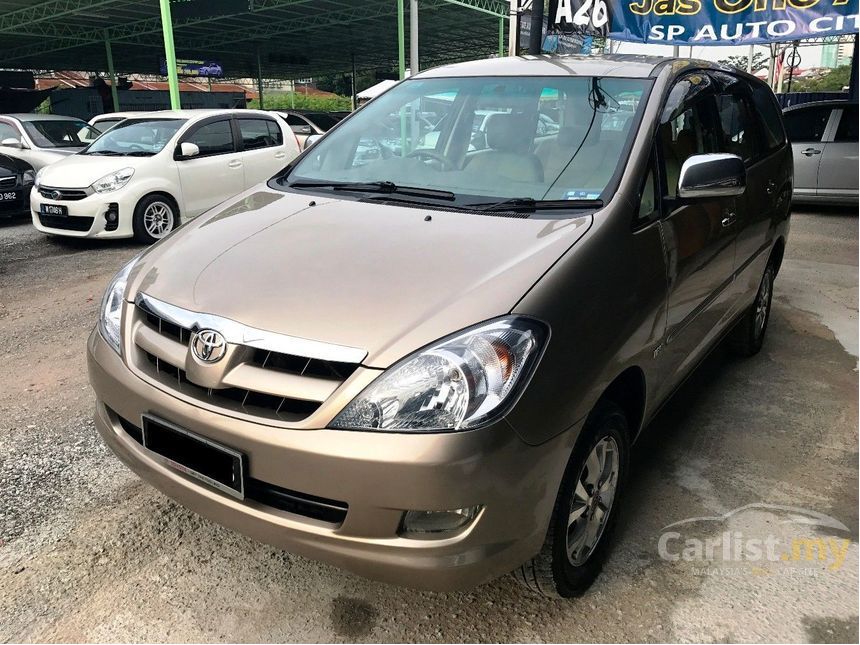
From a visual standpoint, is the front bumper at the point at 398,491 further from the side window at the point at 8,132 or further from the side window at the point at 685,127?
the side window at the point at 8,132

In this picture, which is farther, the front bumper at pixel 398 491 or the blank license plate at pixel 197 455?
the blank license plate at pixel 197 455

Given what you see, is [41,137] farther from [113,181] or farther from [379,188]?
[379,188]

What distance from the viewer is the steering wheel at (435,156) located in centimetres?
295

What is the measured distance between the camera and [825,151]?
30.9ft

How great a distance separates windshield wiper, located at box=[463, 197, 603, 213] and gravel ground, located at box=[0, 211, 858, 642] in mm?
1225

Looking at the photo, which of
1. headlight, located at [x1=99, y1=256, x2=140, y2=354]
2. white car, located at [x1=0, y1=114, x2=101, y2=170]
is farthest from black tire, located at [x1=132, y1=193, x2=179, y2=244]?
headlight, located at [x1=99, y1=256, x2=140, y2=354]

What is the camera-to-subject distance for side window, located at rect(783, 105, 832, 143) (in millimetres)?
9547

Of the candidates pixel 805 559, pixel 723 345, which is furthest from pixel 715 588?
pixel 723 345

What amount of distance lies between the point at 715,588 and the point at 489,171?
1717 mm

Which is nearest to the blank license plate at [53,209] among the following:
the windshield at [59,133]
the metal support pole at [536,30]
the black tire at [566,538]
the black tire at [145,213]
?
the black tire at [145,213]

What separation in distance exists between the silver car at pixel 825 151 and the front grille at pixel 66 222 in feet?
28.4

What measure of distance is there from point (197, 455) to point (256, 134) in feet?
25.0

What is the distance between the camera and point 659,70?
3.02m

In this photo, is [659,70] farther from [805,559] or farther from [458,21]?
[458,21]
